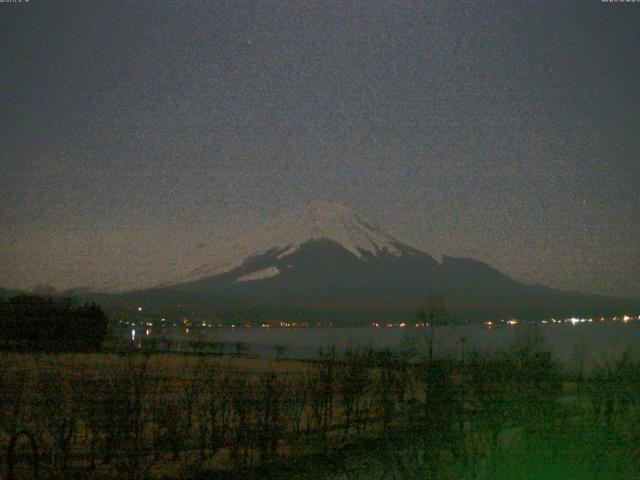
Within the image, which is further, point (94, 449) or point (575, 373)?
→ point (575, 373)

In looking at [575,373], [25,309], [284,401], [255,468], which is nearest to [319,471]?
[255,468]

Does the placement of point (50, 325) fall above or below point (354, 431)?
above

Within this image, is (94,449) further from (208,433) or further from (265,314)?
(265,314)

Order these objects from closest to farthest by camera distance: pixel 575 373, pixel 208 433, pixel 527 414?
pixel 527 414, pixel 208 433, pixel 575 373

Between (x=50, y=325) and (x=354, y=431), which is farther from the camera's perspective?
(x=50, y=325)

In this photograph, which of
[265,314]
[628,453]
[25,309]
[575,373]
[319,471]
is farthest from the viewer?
[265,314]

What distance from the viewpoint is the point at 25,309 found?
115 ft

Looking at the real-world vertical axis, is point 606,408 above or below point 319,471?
above

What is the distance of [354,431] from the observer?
13586mm

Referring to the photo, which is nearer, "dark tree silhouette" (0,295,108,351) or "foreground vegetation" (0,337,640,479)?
"foreground vegetation" (0,337,640,479)

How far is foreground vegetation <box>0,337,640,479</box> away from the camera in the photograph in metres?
7.05

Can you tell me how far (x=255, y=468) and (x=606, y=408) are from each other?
4.36m

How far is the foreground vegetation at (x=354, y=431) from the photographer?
7.05 meters

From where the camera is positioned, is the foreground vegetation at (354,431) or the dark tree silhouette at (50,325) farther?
the dark tree silhouette at (50,325)
